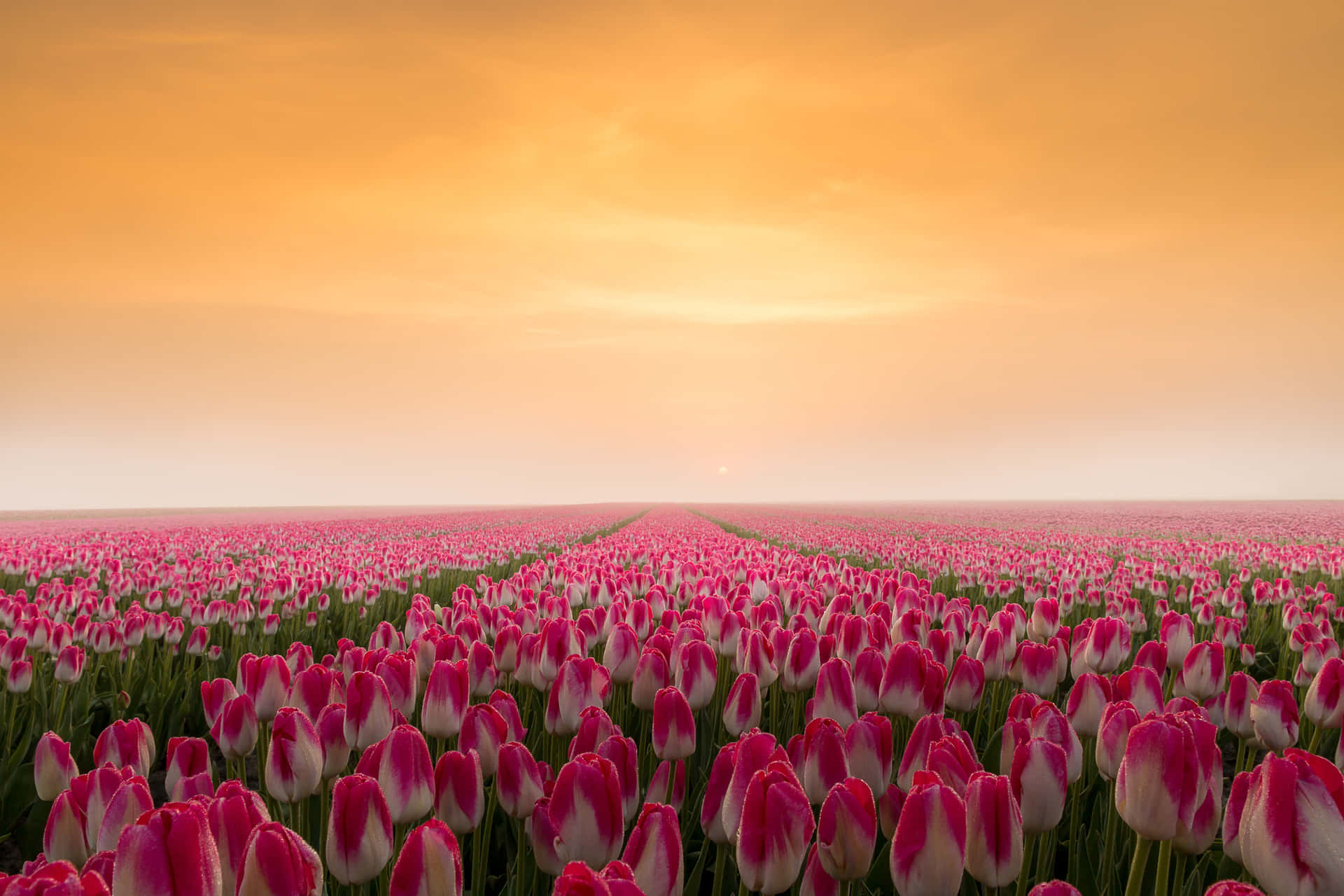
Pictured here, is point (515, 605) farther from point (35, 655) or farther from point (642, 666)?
point (35, 655)

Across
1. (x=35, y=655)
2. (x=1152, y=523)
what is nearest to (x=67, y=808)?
(x=35, y=655)

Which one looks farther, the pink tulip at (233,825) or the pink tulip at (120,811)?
the pink tulip at (120,811)

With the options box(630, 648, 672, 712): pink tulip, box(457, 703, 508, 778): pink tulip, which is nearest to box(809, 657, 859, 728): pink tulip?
box(630, 648, 672, 712): pink tulip

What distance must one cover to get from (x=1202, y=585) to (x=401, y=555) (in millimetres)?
9266

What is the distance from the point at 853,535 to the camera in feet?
58.4

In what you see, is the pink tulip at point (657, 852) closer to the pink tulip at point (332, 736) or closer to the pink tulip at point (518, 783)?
the pink tulip at point (518, 783)

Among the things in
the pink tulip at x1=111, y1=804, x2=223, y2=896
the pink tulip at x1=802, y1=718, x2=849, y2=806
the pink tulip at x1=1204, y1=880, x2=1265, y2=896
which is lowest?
the pink tulip at x1=802, y1=718, x2=849, y2=806

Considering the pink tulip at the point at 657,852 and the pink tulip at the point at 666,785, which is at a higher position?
the pink tulip at the point at 657,852

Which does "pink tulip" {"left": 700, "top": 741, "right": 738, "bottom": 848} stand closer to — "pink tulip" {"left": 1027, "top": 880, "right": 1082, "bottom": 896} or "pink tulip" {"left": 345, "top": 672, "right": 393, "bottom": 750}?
"pink tulip" {"left": 1027, "top": 880, "right": 1082, "bottom": 896}

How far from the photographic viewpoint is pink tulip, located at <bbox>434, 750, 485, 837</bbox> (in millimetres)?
2096

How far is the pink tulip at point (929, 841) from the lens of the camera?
5.15 ft

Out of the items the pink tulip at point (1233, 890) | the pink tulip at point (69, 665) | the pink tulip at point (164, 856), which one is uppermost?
the pink tulip at point (164, 856)

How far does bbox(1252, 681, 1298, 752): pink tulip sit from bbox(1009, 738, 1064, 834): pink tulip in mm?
1327

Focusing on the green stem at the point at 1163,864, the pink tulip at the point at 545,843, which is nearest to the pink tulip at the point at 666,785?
the pink tulip at the point at 545,843
